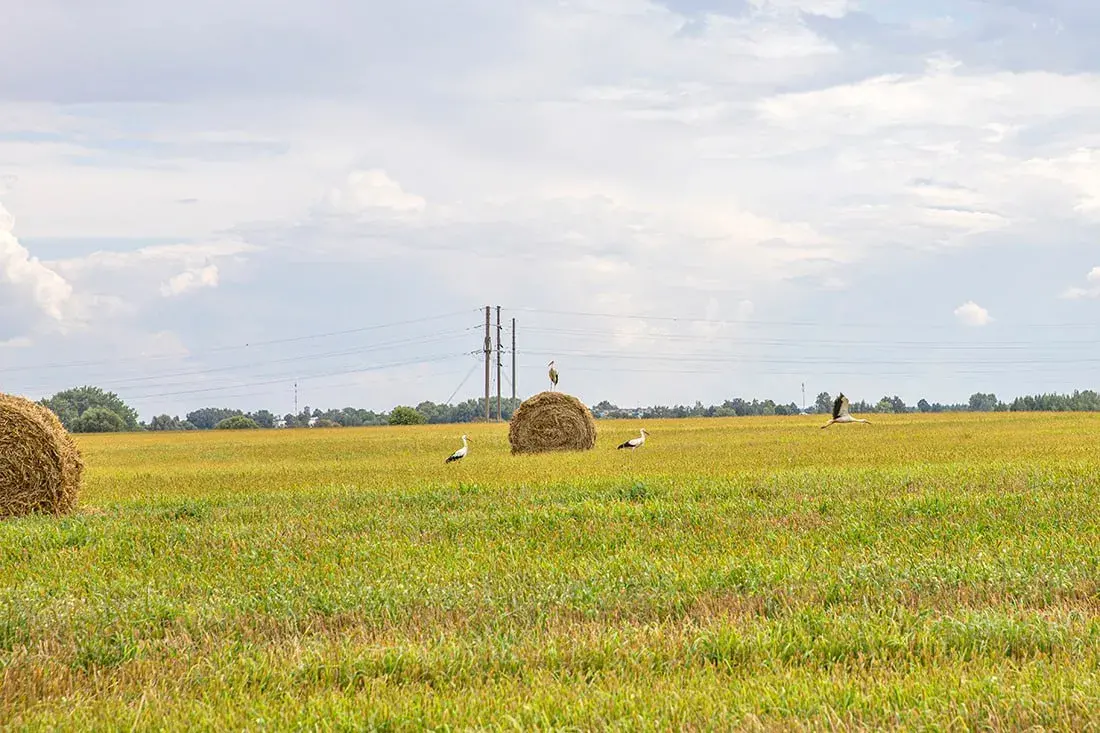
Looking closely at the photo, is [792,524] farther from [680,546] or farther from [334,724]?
[334,724]

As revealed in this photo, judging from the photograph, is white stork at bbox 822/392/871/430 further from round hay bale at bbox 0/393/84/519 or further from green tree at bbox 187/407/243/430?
green tree at bbox 187/407/243/430

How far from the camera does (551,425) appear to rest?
36.3 m

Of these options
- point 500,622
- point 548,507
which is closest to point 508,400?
point 548,507

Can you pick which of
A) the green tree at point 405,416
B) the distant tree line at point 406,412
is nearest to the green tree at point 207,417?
the distant tree line at point 406,412

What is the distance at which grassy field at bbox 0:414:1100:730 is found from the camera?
638 cm

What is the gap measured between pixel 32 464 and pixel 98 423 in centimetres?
8853

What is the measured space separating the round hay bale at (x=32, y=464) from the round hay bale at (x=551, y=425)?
18.0 m

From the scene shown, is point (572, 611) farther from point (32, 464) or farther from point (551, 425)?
point (551, 425)

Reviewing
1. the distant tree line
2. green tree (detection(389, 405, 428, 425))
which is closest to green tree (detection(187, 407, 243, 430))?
the distant tree line

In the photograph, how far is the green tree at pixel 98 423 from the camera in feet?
322

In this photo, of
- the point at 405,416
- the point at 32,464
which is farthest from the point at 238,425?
the point at 32,464

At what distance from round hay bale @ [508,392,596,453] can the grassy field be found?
18379 mm

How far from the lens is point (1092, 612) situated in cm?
870

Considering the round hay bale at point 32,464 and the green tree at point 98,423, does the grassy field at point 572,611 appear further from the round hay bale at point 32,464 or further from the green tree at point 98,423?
the green tree at point 98,423
